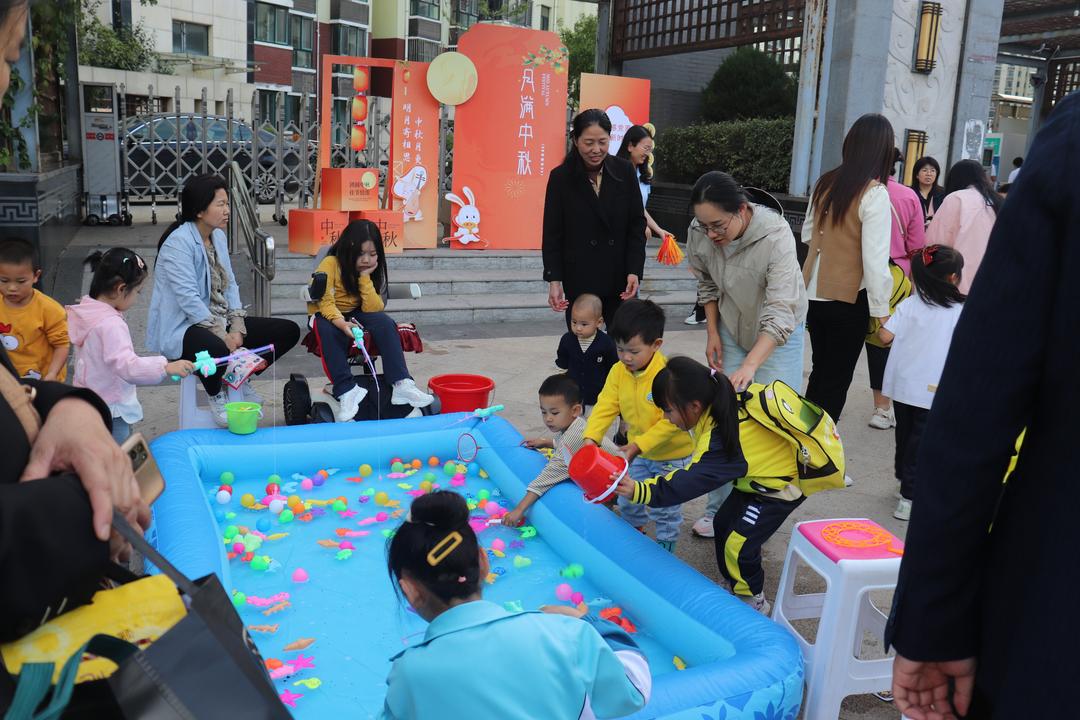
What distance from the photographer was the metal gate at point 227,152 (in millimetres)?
11758

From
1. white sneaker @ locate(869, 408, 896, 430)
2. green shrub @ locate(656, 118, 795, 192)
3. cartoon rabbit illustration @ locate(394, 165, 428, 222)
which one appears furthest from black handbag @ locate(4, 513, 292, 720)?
green shrub @ locate(656, 118, 795, 192)

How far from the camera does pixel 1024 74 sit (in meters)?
38.6

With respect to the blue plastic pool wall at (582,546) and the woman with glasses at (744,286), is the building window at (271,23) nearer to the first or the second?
the blue plastic pool wall at (582,546)

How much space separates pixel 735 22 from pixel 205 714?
12.4 m

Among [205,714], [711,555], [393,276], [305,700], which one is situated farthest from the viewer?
[393,276]

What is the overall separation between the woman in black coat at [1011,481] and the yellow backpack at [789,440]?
2.01m

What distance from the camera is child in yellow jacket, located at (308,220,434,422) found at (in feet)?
17.3

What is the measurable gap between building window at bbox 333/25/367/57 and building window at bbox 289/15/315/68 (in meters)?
1.76

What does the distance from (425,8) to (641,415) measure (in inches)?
1604

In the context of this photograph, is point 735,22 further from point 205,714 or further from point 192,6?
point 192,6

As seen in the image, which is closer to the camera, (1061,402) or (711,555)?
(1061,402)

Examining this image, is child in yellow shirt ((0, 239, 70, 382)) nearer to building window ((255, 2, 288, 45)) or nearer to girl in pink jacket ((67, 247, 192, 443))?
girl in pink jacket ((67, 247, 192, 443))

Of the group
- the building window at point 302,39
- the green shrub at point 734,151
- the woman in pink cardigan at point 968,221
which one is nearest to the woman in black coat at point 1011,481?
the woman in pink cardigan at point 968,221

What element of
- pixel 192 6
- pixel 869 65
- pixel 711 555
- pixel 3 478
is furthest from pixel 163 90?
pixel 3 478
